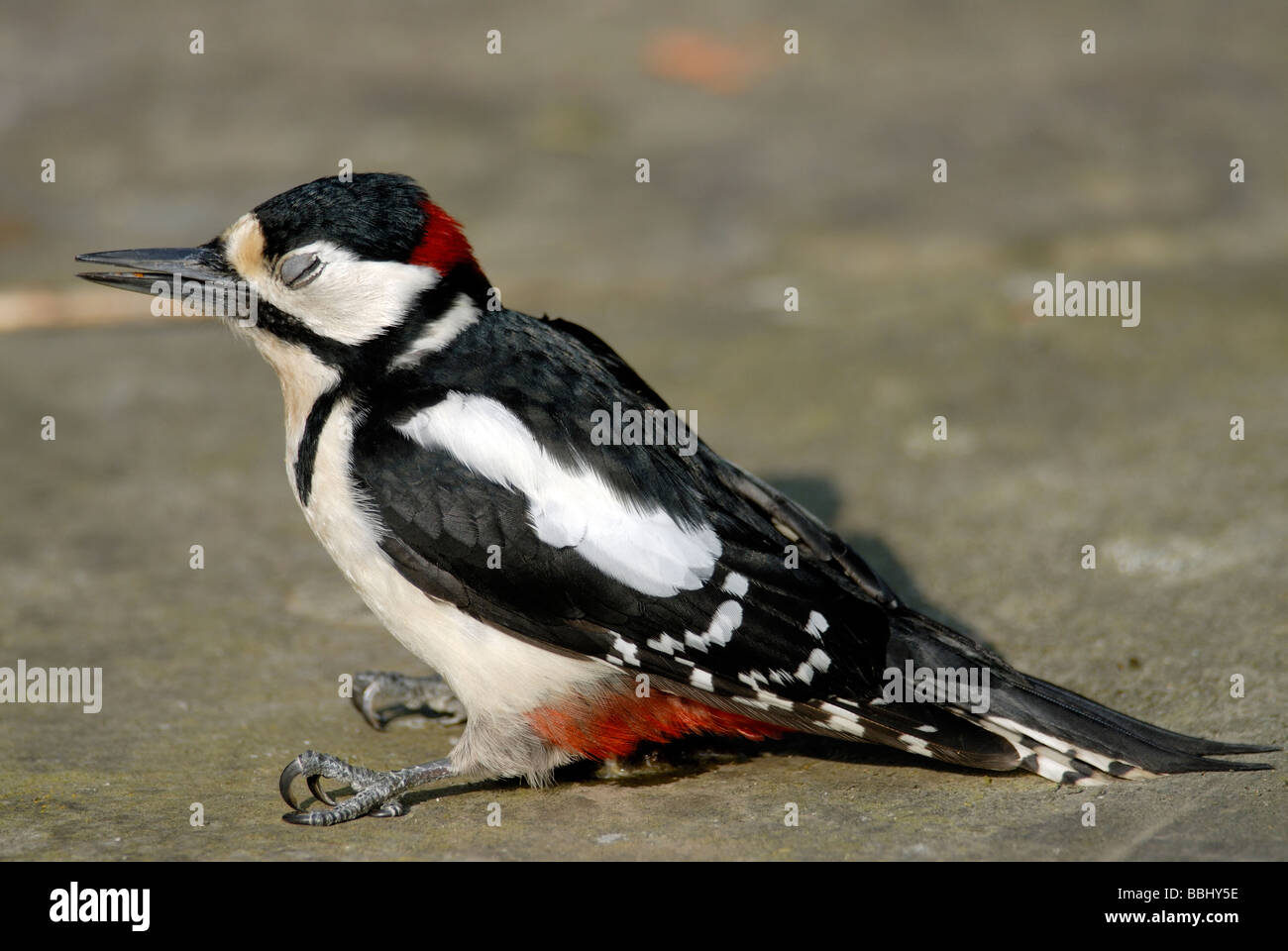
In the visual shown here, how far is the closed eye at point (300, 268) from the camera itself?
3.26 meters

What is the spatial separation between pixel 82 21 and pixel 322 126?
6.26ft

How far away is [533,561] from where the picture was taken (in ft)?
10.3

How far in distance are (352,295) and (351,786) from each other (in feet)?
3.68

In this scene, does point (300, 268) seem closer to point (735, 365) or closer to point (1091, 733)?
point (1091, 733)

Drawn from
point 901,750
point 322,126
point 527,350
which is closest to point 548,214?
point 322,126

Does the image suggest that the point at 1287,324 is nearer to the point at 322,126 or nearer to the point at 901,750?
the point at 901,750

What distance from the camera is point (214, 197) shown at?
7258 millimetres

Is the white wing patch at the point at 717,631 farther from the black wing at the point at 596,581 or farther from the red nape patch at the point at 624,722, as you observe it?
the red nape patch at the point at 624,722

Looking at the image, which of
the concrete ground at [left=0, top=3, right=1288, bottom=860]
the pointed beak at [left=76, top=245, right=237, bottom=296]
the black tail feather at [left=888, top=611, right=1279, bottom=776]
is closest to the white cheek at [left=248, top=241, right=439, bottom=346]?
the pointed beak at [left=76, top=245, right=237, bottom=296]

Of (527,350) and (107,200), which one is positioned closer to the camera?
(527,350)

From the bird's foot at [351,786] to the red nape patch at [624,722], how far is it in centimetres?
30

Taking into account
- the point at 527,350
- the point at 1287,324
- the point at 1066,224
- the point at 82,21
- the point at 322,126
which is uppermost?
the point at 82,21

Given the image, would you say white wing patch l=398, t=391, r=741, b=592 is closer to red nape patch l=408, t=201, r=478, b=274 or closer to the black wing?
the black wing

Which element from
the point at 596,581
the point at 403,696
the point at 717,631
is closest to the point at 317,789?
the point at 403,696
